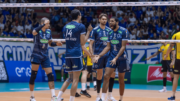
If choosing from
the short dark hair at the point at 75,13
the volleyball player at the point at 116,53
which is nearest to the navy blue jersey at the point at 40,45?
the short dark hair at the point at 75,13

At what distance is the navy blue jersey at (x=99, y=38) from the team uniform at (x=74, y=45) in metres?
1.52

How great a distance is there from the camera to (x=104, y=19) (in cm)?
746

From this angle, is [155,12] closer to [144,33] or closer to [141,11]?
[141,11]

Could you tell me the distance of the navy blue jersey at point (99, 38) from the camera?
7484 mm

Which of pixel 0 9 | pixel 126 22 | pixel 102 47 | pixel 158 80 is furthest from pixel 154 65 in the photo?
pixel 0 9

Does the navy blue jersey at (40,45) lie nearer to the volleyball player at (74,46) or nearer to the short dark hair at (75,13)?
the volleyball player at (74,46)

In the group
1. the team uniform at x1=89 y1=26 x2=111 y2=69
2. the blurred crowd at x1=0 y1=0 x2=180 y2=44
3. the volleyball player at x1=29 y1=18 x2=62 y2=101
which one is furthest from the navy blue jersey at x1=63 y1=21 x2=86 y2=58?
the blurred crowd at x1=0 y1=0 x2=180 y2=44

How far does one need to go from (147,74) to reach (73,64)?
776 centimetres

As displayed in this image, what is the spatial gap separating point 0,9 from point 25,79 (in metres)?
6.24

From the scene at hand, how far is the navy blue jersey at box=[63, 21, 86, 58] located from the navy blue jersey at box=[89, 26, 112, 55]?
1.52m

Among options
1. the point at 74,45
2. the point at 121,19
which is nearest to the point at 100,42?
the point at 74,45

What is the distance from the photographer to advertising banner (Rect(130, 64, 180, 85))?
42.2 ft

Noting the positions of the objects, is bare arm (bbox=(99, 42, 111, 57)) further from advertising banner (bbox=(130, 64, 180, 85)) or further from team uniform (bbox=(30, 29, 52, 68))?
advertising banner (bbox=(130, 64, 180, 85))

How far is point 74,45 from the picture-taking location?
6023 millimetres
